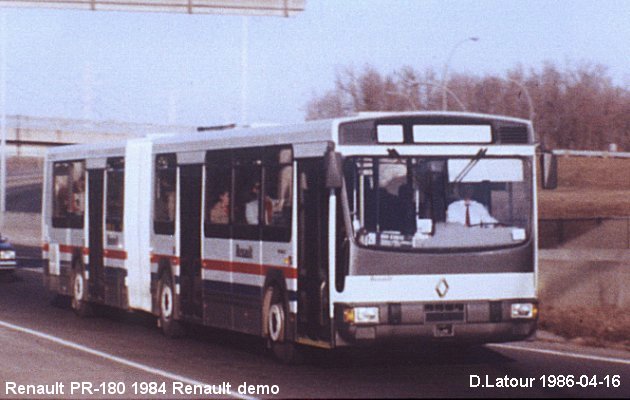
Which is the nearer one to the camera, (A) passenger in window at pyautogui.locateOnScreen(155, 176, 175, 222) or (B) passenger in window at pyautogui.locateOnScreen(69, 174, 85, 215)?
(A) passenger in window at pyautogui.locateOnScreen(155, 176, 175, 222)

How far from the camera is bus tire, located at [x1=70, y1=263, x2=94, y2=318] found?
2483 centimetres

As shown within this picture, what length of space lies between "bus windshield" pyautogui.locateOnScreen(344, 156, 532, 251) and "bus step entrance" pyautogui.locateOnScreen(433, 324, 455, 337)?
0.86 metres

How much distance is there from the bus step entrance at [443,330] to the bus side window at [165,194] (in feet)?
20.8

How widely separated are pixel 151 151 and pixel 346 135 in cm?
698

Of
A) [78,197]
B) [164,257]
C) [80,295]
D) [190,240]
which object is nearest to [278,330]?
[190,240]

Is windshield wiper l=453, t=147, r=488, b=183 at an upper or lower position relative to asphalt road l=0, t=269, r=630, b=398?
upper

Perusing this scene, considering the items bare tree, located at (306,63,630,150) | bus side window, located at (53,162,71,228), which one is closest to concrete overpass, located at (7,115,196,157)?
bare tree, located at (306,63,630,150)

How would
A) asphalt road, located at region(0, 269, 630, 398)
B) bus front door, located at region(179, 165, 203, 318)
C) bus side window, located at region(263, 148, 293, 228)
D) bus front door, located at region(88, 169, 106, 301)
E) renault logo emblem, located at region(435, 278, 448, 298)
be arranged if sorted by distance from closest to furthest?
asphalt road, located at region(0, 269, 630, 398) → renault logo emblem, located at region(435, 278, 448, 298) → bus side window, located at region(263, 148, 293, 228) → bus front door, located at region(179, 165, 203, 318) → bus front door, located at region(88, 169, 106, 301)

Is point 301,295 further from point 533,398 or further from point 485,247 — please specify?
point 533,398

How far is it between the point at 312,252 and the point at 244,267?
2.25m

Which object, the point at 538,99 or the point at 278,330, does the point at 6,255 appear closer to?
the point at 278,330

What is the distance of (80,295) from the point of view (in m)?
25.0

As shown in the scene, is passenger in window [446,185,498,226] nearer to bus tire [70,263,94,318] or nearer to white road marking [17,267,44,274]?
bus tire [70,263,94,318]

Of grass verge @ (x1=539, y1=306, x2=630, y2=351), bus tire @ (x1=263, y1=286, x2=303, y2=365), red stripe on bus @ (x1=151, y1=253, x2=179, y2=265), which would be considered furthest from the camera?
red stripe on bus @ (x1=151, y1=253, x2=179, y2=265)
